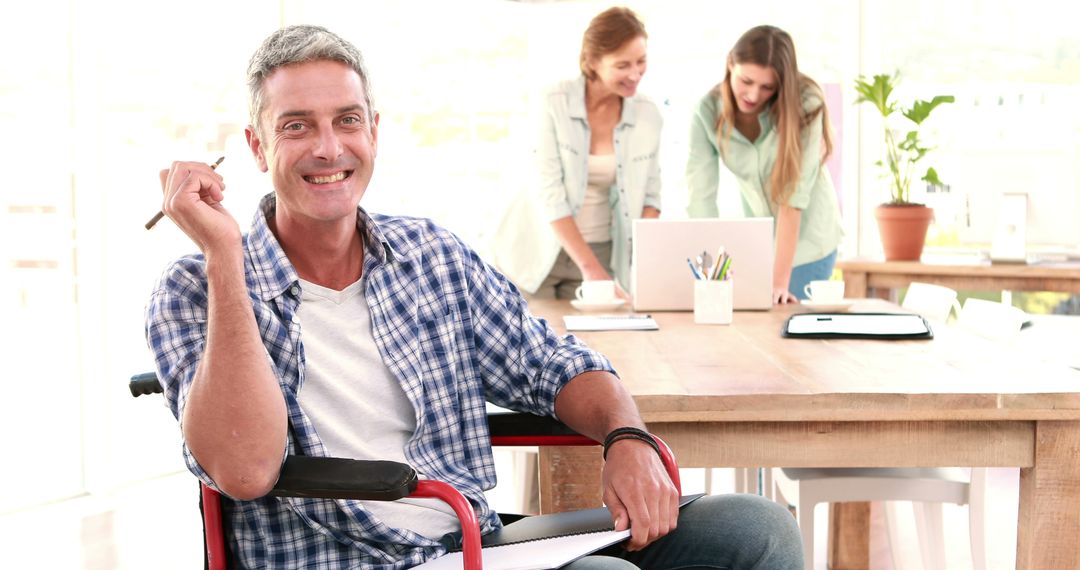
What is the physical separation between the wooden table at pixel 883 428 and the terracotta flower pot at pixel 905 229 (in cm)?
233

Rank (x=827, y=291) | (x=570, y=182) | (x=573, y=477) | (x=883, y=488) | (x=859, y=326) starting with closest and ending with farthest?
1. (x=573, y=477)
2. (x=883, y=488)
3. (x=859, y=326)
4. (x=827, y=291)
5. (x=570, y=182)

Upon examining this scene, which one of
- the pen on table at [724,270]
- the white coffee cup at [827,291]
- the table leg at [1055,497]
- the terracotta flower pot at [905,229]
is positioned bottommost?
the table leg at [1055,497]

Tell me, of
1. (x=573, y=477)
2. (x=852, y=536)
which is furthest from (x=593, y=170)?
(x=573, y=477)

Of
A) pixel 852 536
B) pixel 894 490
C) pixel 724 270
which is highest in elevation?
pixel 724 270

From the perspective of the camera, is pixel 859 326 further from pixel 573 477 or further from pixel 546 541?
pixel 546 541

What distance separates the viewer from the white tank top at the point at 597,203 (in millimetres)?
3316

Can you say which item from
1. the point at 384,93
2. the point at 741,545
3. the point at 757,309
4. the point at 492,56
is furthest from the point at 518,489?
the point at 492,56

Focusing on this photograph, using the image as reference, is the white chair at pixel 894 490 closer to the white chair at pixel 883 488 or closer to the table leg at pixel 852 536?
the white chair at pixel 883 488

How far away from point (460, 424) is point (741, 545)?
1.51ft

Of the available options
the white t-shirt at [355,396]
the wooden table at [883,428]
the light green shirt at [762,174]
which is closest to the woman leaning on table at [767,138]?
the light green shirt at [762,174]

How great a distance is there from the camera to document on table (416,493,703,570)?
1.39 m

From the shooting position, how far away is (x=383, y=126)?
4.96 meters

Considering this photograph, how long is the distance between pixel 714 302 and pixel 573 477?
91 centimetres

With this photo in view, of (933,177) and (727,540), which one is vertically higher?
(933,177)
